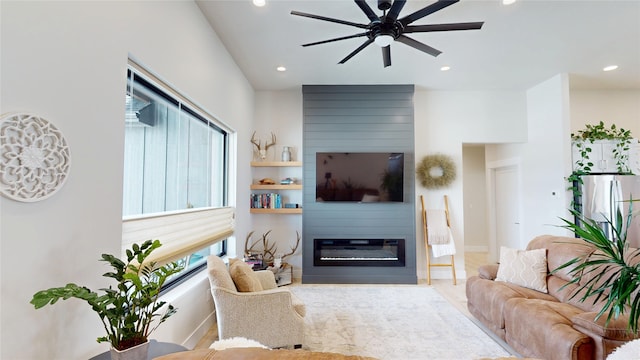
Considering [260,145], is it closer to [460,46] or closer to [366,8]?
[366,8]

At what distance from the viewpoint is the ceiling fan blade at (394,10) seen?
199 cm

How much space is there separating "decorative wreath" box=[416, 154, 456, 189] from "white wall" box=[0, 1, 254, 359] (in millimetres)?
3987

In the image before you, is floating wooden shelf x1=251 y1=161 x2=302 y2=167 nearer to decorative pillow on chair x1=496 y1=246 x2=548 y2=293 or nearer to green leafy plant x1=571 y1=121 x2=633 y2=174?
decorative pillow on chair x1=496 y1=246 x2=548 y2=293

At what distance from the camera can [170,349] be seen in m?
1.40

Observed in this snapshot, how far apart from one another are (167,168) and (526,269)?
3.57 metres

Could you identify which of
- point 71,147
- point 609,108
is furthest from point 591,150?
point 71,147

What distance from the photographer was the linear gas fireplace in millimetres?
4441

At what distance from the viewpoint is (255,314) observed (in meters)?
2.21

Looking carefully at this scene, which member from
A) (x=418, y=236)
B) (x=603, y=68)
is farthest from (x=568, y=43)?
(x=418, y=236)

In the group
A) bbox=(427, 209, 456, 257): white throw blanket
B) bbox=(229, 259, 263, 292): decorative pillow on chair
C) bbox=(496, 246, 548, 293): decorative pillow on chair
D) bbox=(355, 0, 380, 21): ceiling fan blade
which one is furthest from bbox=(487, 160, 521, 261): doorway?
bbox=(229, 259, 263, 292): decorative pillow on chair

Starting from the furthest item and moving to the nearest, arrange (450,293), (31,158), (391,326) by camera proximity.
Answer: (450,293) → (391,326) → (31,158)

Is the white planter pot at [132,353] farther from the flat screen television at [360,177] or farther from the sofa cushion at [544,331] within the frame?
the flat screen television at [360,177]

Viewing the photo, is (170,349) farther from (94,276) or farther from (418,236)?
(418,236)

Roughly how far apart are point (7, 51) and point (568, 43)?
15.8 ft
